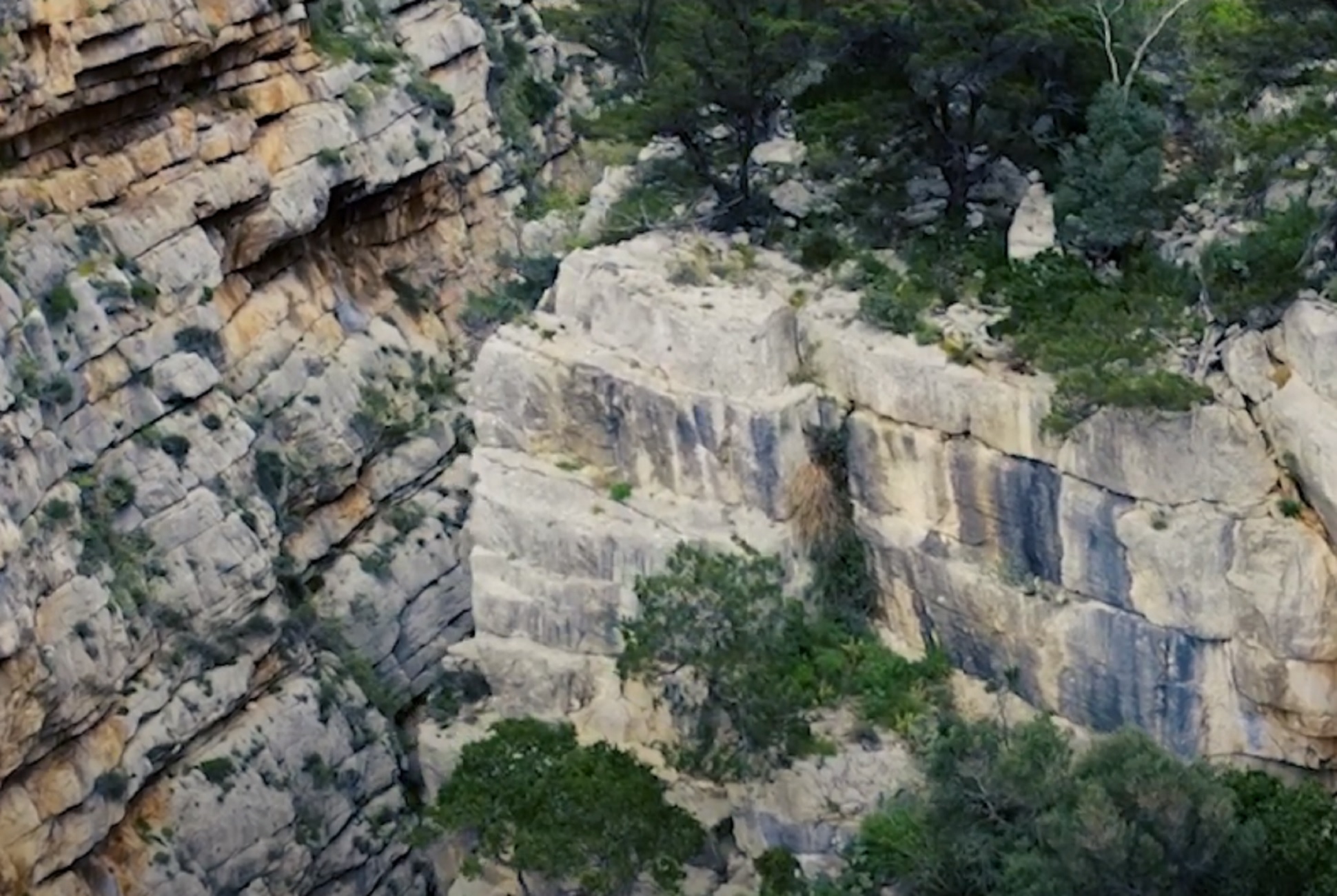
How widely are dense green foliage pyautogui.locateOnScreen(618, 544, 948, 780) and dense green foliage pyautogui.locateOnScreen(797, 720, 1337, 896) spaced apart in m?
2.87

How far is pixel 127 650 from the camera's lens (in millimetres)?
42250

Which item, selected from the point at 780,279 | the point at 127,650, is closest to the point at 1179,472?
the point at 780,279

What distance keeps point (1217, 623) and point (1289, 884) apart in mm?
4919

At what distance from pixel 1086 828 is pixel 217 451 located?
80.8 ft

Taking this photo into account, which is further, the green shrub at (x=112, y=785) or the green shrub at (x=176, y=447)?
Result: the green shrub at (x=176, y=447)

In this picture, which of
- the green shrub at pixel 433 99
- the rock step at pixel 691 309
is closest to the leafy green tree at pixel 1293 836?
the rock step at pixel 691 309

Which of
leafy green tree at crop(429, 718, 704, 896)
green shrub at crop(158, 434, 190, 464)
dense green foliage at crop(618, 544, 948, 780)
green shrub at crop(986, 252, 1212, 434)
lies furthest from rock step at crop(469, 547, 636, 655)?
green shrub at crop(986, 252, 1212, 434)

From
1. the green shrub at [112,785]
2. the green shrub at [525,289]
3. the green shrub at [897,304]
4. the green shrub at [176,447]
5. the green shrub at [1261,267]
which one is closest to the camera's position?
the green shrub at [1261,267]

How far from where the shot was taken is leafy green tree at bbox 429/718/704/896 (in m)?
35.8

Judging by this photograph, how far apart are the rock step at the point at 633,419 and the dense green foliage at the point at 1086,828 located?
6501 mm

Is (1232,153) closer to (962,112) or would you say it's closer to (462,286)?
(962,112)

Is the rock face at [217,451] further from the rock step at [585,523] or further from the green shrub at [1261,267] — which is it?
the green shrub at [1261,267]

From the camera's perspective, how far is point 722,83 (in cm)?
4003

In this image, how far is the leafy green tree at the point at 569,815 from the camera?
35844mm
